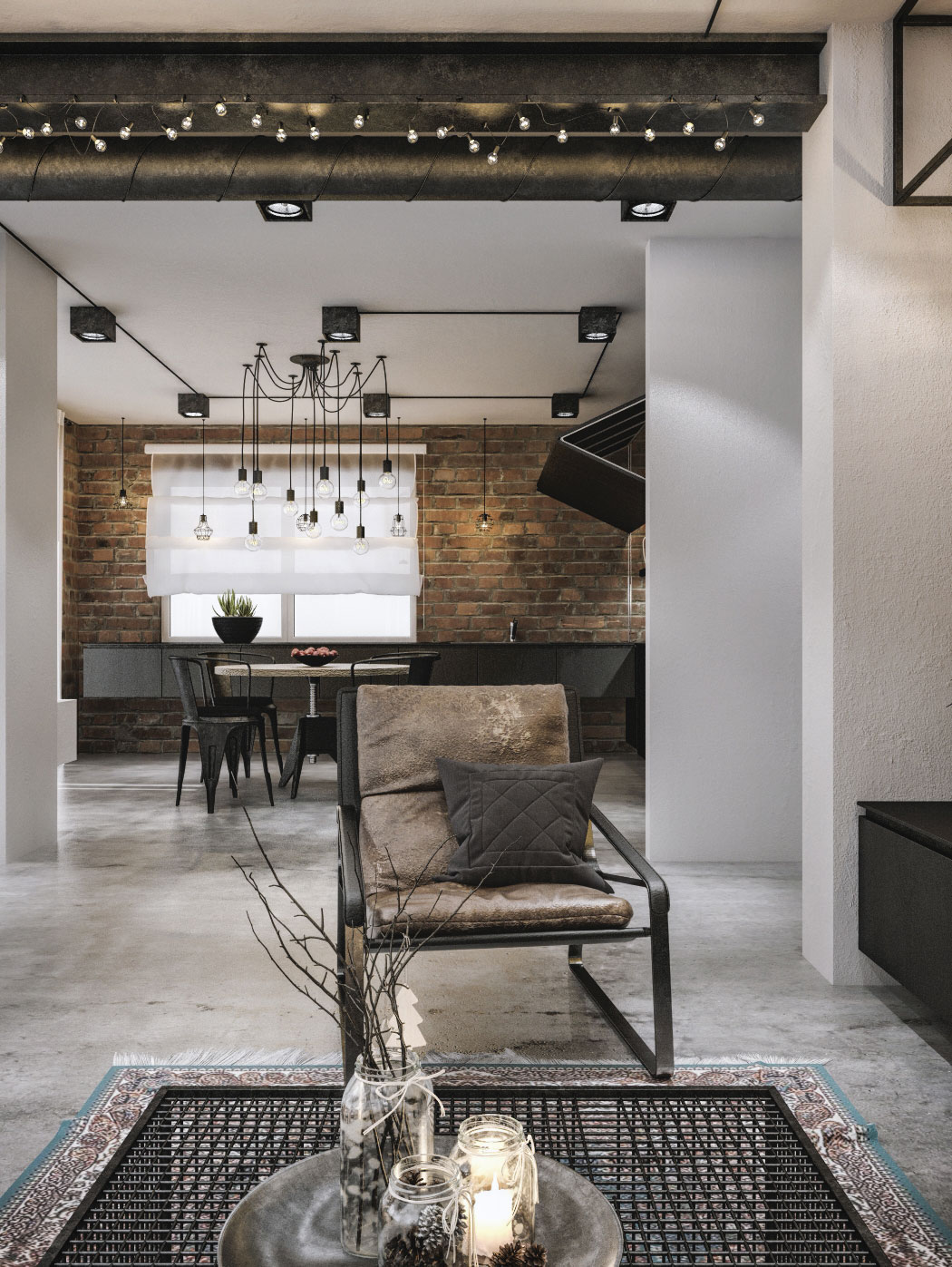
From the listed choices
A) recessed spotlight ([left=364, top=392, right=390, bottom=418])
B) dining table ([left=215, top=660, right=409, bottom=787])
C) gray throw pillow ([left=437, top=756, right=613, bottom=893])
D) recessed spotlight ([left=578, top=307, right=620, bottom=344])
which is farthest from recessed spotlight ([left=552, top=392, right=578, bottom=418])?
gray throw pillow ([left=437, top=756, right=613, bottom=893])

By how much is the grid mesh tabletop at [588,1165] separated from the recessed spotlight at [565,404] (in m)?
6.82

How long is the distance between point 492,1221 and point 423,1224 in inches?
3.8

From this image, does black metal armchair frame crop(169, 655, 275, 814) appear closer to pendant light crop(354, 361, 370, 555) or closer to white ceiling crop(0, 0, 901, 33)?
pendant light crop(354, 361, 370, 555)

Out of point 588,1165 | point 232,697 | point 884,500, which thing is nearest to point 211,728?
point 232,697

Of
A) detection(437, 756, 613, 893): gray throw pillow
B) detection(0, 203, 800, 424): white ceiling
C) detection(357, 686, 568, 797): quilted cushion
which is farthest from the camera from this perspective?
detection(0, 203, 800, 424): white ceiling

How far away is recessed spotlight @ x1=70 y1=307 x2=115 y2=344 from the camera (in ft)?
19.4

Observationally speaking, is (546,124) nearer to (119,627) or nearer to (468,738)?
(468,738)

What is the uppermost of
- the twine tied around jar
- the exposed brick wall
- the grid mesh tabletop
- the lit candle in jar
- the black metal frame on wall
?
the black metal frame on wall

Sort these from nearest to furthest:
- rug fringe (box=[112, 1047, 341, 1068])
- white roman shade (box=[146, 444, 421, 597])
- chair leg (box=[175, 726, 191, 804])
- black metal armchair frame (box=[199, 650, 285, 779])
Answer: rug fringe (box=[112, 1047, 341, 1068]), chair leg (box=[175, 726, 191, 804]), black metal armchair frame (box=[199, 650, 285, 779]), white roman shade (box=[146, 444, 421, 597])

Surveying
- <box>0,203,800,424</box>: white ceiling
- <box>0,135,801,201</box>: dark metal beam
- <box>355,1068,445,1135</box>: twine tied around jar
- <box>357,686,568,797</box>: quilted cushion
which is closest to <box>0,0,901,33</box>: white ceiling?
<box>0,135,801,201</box>: dark metal beam

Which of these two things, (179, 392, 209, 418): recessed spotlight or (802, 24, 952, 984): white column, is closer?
(802, 24, 952, 984): white column

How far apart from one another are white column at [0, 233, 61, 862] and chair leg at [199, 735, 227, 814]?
1.01m

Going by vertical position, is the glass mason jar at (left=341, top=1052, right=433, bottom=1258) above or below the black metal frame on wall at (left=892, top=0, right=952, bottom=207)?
below

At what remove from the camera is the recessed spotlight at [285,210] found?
4.23 meters
